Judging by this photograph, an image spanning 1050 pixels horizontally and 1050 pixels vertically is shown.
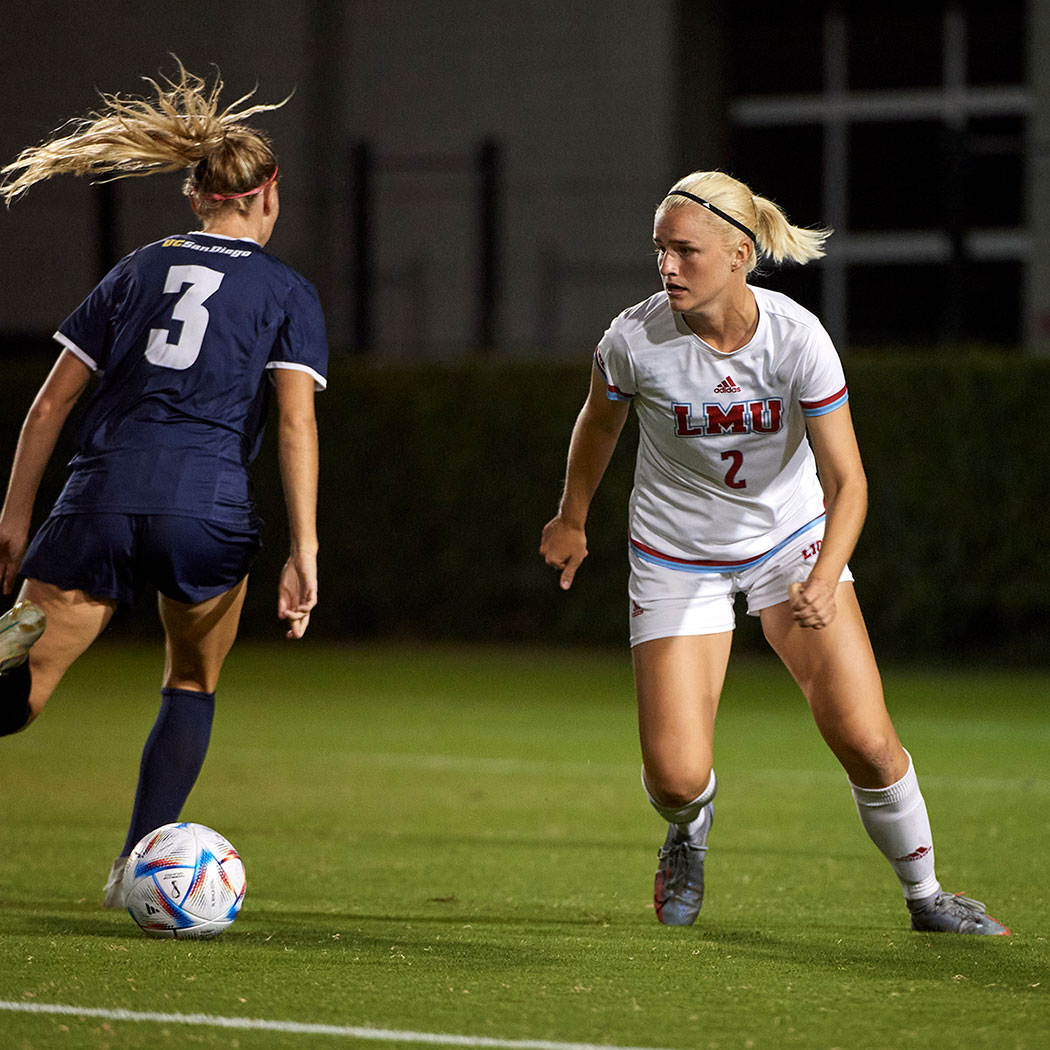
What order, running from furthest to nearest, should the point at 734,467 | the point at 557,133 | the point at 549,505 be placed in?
the point at 557,133 → the point at 549,505 → the point at 734,467

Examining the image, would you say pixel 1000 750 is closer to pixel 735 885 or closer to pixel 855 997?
pixel 735 885

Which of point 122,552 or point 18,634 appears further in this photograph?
point 122,552

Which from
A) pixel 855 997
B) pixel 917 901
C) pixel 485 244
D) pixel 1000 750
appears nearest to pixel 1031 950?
pixel 917 901

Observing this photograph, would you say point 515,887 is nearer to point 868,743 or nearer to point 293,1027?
point 868,743

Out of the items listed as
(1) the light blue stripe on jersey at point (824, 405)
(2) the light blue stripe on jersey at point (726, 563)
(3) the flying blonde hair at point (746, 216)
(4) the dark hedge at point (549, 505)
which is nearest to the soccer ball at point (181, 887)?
(2) the light blue stripe on jersey at point (726, 563)

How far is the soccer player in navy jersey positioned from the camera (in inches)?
174

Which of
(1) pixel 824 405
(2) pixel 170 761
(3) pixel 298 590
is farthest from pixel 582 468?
(2) pixel 170 761

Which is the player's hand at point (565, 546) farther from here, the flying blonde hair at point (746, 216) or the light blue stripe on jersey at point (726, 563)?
the flying blonde hair at point (746, 216)

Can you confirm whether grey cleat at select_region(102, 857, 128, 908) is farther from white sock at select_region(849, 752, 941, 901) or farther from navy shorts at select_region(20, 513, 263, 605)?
white sock at select_region(849, 752, 941, 901)

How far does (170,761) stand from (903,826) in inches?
77.7

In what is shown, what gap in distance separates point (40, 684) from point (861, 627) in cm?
212

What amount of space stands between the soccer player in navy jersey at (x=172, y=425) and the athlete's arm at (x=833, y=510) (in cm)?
123

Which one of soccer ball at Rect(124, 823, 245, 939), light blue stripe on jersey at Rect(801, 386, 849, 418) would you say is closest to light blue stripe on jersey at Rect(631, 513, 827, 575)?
light blue stripe on jersey at Rect(801, 386, 849, 418)

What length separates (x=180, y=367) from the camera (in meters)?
4.48
